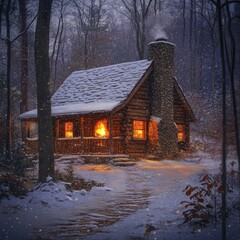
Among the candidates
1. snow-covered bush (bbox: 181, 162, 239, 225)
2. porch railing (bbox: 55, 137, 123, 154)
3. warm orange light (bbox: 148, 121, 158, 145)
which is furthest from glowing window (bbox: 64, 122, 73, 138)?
snow-covered bush (bbox: 181, 162, 239, 225)

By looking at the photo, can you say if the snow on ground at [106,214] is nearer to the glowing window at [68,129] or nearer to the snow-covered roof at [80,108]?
the snow-covered roof at [80,108]

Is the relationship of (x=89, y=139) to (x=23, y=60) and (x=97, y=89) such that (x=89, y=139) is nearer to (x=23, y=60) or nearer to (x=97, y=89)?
(x=97, y=89)

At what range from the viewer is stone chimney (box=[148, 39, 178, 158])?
87.8 ft

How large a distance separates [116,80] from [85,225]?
20.7 meters

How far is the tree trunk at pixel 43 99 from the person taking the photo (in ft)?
42.7

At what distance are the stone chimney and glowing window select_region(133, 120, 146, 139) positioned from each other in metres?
1.14

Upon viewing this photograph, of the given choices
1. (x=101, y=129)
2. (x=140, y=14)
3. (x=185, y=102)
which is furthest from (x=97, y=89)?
(x=140, y=14)

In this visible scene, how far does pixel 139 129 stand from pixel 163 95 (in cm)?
297

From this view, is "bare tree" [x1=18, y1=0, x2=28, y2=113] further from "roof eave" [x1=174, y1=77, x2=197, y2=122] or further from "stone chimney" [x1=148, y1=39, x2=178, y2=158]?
"roof eave" [x1=174, y1=77, x2=197, y2=122]

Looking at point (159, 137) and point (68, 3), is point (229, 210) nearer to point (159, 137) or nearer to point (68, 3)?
point (159, 137)

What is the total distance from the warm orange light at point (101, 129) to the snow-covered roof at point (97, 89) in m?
1.44

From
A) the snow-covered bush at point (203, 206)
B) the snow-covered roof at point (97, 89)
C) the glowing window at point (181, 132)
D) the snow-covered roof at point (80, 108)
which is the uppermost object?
the snow-covered roof at point (97, 89)

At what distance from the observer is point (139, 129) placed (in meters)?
27.1

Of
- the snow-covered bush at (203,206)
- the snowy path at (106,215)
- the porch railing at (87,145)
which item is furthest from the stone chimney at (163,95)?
the snow-covered bush at (203,206)
